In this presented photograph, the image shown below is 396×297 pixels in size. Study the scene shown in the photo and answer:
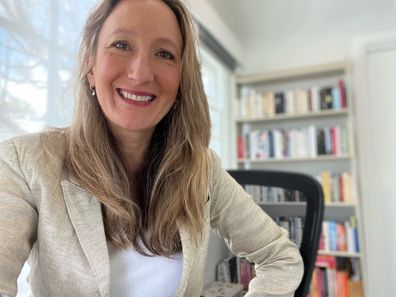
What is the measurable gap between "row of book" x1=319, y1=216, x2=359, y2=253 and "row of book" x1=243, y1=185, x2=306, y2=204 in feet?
5.03

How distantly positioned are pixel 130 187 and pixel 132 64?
316 mm

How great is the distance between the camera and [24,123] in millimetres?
1126

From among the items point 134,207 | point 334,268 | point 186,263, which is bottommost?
point 334,268

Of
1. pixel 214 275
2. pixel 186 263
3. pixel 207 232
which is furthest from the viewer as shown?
pixel 214 275

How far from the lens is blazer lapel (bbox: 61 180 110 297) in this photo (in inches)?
25.9

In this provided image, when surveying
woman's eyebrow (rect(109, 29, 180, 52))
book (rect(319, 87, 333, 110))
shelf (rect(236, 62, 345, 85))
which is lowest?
woman's eyebrow (rect(109, 29, 180, 52))

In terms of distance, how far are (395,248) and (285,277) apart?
7.02ft

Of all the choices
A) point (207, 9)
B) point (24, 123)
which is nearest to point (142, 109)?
point (24, 123)

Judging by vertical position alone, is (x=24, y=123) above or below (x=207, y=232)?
above

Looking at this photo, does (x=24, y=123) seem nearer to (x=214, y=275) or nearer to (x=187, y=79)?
(x=187, y=79)

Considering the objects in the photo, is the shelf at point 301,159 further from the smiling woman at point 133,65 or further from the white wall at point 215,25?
the smiling woman at point 133,65

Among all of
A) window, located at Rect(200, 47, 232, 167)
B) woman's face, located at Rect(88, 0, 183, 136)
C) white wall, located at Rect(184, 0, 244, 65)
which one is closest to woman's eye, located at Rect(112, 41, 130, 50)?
woman's face, located at Rect(88, 0, 183, 136)

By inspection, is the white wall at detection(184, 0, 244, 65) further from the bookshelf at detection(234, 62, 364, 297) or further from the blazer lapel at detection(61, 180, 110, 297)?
the blazer lapel at detection(61, 180, 110, 297)

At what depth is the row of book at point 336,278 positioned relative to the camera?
2.27m
